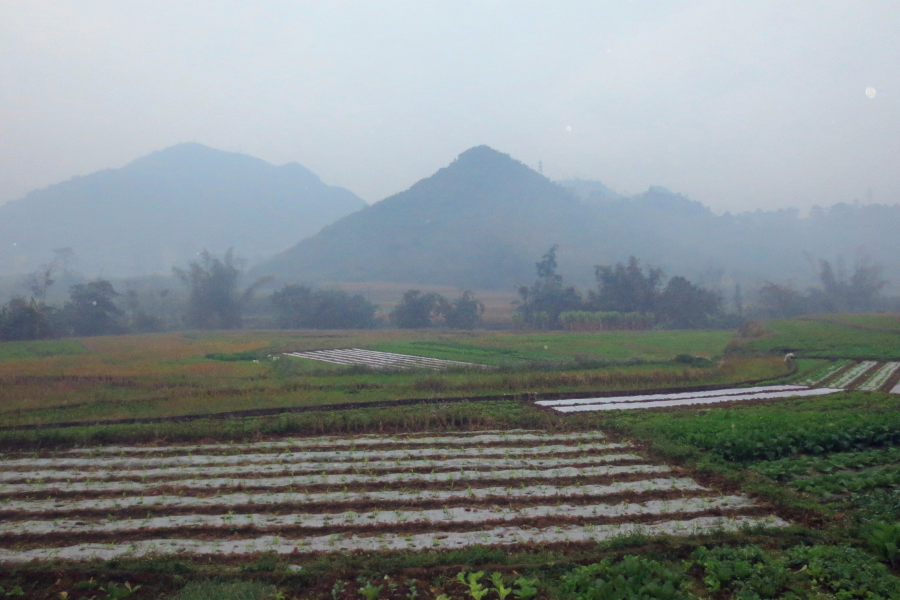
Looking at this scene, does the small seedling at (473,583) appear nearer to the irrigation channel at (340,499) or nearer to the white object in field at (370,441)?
the irrigation channel at (340,499)

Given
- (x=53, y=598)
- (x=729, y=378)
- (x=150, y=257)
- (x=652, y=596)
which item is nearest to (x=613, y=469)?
(x=652, y=596)

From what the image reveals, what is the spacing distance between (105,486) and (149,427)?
2.94 m

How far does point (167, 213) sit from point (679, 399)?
476ft

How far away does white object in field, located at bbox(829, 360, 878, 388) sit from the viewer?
661 inches

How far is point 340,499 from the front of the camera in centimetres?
713

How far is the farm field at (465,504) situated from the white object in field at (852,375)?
143 inches

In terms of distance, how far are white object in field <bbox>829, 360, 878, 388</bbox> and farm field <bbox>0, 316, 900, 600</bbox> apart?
3638 mm

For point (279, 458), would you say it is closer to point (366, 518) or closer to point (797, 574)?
point (366, 518)

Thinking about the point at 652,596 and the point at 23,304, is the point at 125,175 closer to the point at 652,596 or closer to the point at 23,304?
the point at 23,304

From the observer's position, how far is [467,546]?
226 inches

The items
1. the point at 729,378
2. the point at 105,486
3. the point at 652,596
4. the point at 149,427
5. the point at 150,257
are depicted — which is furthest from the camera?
the point at 150,257

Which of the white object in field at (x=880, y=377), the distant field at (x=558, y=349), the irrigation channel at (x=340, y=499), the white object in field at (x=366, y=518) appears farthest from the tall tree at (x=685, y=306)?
the white object in field at (x=366, y=518)

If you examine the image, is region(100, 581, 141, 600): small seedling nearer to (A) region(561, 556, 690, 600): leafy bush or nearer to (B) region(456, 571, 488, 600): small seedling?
(B) region(456, 571, 488, 600): small seedling

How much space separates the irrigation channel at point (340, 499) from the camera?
6012mm
